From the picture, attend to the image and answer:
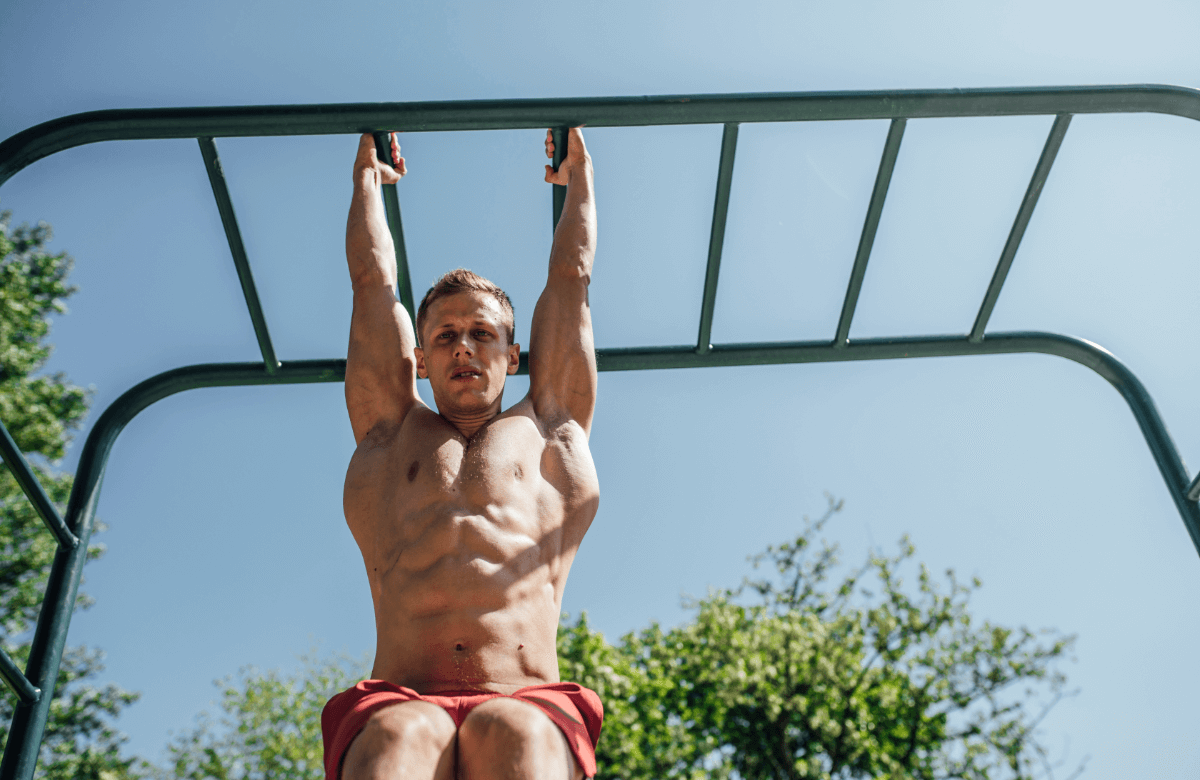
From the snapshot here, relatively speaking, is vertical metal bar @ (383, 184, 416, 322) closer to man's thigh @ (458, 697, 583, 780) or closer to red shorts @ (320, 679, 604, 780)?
red shorts @ (320, 679, 604, 780)

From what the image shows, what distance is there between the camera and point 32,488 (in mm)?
2354

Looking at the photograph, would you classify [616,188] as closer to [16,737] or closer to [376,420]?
[376,420]

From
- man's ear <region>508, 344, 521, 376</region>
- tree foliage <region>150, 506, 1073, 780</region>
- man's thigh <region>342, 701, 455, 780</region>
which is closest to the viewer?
man's thigh <region>342, 701, 455, 780</region>

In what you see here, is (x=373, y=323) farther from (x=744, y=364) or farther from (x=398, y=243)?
(x=744, y=364)

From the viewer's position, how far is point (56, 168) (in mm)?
2465

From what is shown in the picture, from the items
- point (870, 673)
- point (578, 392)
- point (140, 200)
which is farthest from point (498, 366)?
point (870, 673)

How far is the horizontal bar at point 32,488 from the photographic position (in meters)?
2.22

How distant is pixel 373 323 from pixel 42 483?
10244mm

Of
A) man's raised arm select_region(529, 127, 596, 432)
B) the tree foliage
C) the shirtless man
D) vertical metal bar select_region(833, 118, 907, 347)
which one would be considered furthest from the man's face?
the tree foliage

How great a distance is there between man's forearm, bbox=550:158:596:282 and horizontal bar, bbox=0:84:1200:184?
0.19m

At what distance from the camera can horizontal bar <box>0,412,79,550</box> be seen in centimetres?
222

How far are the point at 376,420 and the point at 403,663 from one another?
0.67m

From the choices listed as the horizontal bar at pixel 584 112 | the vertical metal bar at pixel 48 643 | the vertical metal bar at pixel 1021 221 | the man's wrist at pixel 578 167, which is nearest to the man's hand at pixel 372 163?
the horizontal bar at pixel 584 112

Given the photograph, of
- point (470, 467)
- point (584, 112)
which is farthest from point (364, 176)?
point (470, 467)
